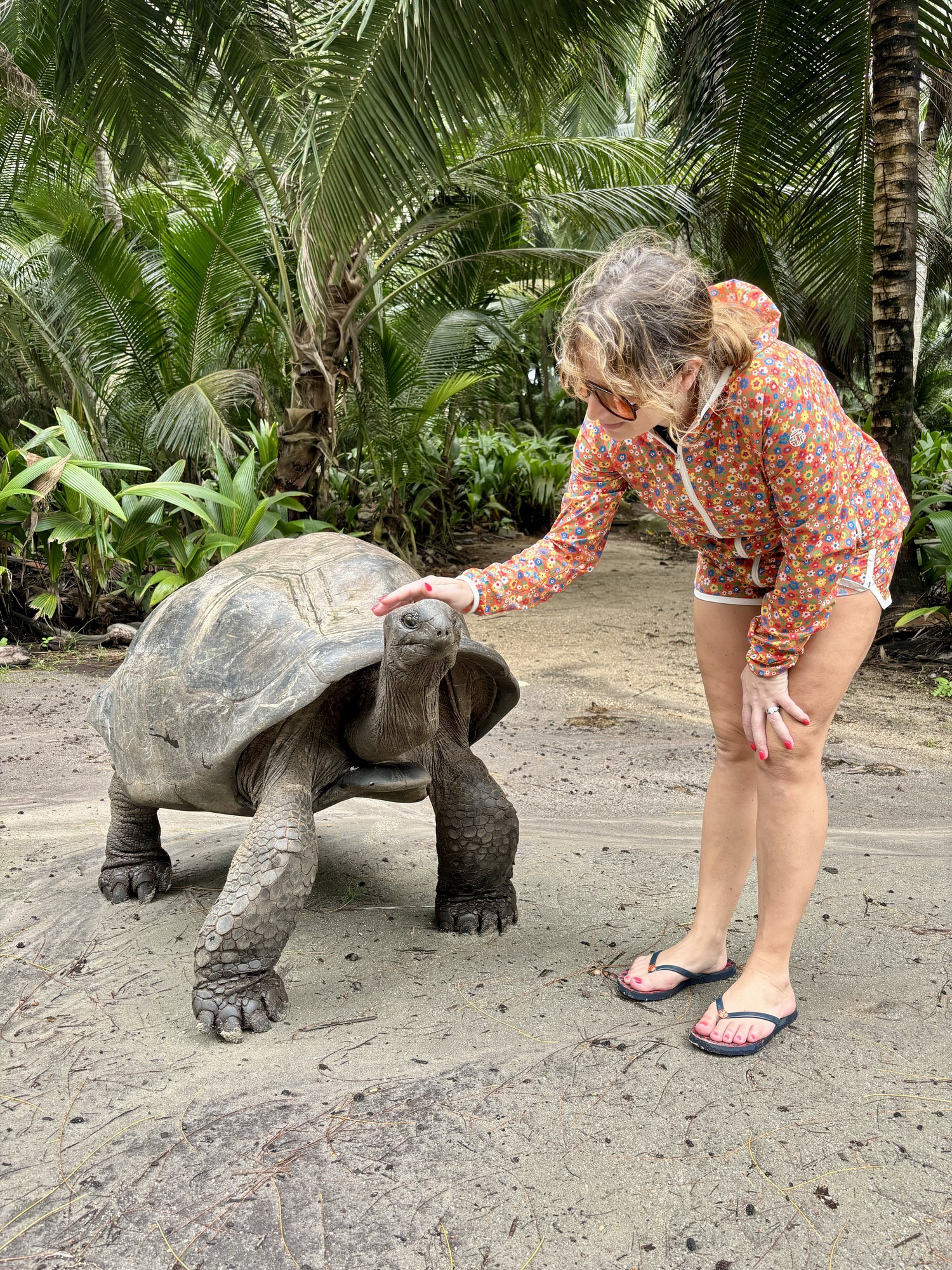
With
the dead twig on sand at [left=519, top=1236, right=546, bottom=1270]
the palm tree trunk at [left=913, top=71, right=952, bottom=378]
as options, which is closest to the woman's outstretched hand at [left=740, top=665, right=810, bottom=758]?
the dead twig on sand at [left=519, top=1236, right=546, bottom=1270]

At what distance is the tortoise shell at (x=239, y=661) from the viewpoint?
236 centimetres

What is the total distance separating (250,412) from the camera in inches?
374

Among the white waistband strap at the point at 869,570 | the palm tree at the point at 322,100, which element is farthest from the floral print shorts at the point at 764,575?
the palm tree at the point at 322,100

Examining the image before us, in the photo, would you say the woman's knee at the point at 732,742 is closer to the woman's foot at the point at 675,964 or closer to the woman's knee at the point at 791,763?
the woman's knee at the point at 791,763

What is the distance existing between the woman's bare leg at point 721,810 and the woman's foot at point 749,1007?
6.7 inches

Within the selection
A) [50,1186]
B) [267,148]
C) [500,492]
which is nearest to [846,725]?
[50,1186]

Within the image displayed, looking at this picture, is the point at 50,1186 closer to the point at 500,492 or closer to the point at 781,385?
the point at 781,385

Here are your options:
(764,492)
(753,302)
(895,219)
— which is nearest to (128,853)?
(764,492)

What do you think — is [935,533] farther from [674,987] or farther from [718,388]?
[718,388]

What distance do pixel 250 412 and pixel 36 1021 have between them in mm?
7829

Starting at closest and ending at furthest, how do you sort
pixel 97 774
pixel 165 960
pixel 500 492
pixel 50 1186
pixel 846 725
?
1. pixel 50 1186
2. pixel 165 960
3. pixel 97 774
4. pixel 846 725
5. pixel 500 492

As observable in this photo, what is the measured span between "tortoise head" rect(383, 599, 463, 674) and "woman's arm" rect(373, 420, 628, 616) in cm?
6

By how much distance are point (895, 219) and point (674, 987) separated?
4.97 m

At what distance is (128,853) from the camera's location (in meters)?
2.99
